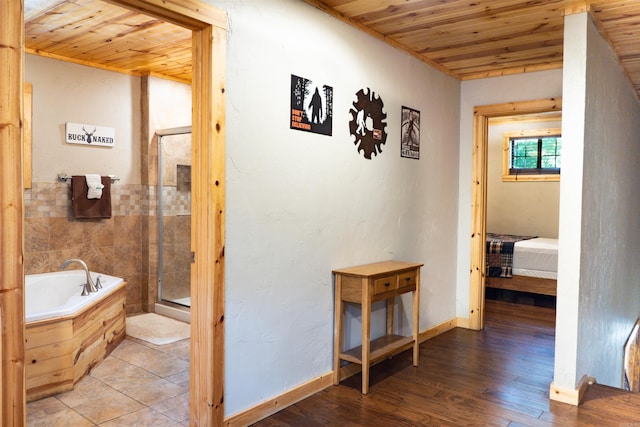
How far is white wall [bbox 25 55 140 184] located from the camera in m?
4.23

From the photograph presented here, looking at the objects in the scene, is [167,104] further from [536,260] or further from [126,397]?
[536,260]

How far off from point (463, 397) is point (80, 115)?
3928 millimetres

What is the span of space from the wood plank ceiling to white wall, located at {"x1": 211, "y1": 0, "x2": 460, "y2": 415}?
23 cm

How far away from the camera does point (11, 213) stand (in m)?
1.67

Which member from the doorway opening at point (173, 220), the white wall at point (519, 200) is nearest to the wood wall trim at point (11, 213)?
the doorway opening at point (173, 220)

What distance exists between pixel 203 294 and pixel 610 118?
3.34 m

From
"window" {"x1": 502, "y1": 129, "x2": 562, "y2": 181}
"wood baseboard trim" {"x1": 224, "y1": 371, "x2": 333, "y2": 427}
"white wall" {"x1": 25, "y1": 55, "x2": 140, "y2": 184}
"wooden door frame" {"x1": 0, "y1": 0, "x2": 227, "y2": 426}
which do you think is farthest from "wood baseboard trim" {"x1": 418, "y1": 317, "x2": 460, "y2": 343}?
"window" {"x1": 502, "y1": 129, "x2": 562, "y2": 181}

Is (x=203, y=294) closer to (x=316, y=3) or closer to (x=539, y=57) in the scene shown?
(x=316, y=3)

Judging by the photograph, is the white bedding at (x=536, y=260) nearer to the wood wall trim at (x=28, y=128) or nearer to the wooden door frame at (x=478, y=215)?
the wooden door frame at (x=478, y=215)

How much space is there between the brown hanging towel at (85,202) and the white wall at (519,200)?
5669 mm

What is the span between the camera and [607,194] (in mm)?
3777

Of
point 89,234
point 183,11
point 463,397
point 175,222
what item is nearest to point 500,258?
point 463,397

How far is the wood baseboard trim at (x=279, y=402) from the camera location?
2.54m

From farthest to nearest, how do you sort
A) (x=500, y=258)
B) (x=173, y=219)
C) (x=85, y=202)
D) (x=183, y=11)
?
(x=500, y=258)
(x=173, y=219)
(x=85, y=202)
(x=183, y=11)
